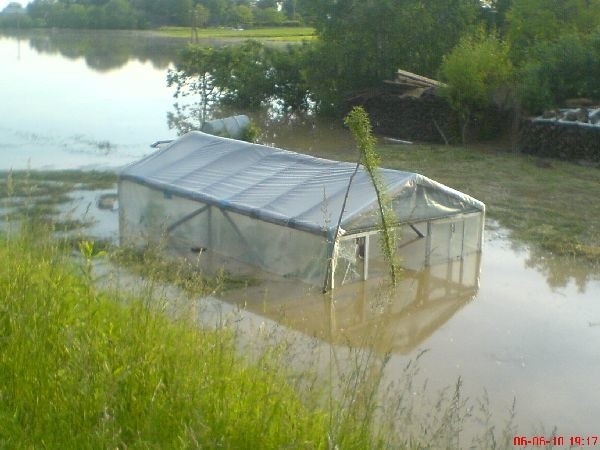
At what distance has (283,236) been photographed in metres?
11.0

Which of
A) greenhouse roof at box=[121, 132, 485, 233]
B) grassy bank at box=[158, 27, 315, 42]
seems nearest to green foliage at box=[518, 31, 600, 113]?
greenhouse roof at box=[121, 132, 485, 233]

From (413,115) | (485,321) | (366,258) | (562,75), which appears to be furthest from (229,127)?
→ (485,321)

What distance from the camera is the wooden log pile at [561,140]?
2003 cm

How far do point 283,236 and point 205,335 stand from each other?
17.7ft

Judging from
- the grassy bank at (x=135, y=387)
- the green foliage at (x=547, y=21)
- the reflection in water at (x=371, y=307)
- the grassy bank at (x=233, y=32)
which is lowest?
the reflection in water at (x=371, y=307)

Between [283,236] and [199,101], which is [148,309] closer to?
[283,236]

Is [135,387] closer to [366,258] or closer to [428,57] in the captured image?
[366,258]

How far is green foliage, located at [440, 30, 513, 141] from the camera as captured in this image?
74.2 feet

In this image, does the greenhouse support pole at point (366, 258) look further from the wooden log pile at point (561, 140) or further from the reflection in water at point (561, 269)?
the wooden log pile at point (561, 140)

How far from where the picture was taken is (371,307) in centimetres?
909

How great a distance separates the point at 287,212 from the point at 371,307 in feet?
7.24

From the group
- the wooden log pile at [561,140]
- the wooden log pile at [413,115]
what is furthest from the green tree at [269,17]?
the wooden log pile at [561,140]

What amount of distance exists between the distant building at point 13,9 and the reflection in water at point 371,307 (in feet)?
254

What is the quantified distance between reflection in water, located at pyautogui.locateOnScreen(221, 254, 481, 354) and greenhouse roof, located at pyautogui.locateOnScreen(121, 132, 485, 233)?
28.7 inches
